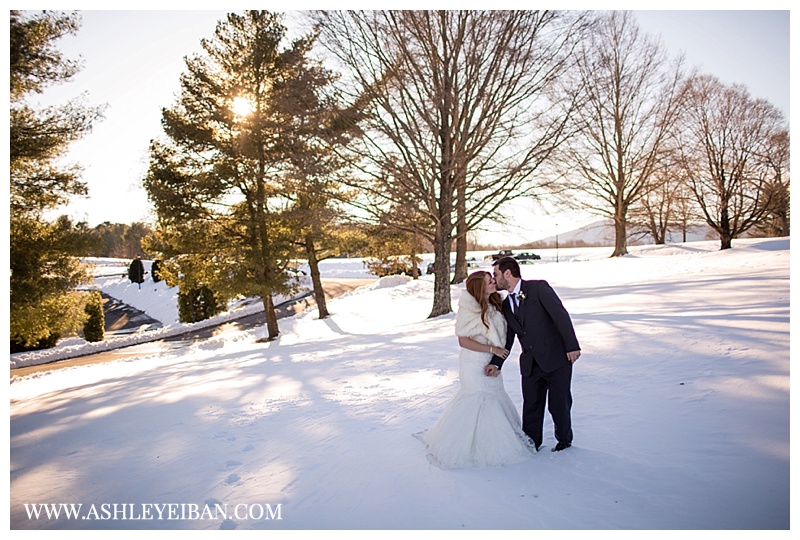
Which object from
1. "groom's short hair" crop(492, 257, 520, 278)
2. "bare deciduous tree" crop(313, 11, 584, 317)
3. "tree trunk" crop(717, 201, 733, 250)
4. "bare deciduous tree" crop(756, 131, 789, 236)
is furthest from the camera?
"tree trunk" crop(717, 201, 733, 250)

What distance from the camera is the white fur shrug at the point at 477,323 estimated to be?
13.3ft

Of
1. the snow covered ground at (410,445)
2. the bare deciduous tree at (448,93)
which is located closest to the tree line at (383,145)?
the bare deciduous tree at (448,93)

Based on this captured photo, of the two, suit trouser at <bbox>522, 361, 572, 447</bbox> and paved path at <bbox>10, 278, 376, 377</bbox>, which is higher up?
suit trouser at <bbox>522, 361, 572, 447</bbox>

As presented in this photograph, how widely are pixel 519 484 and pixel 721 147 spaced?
25336 mm

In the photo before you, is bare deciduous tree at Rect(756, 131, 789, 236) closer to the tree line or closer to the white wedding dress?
the tree line

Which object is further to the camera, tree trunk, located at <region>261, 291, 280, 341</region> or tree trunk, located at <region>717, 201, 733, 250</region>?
tree trunk, located at <region>717, 201, 733, 250</region>

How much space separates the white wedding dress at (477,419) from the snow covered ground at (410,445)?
0.14 metres

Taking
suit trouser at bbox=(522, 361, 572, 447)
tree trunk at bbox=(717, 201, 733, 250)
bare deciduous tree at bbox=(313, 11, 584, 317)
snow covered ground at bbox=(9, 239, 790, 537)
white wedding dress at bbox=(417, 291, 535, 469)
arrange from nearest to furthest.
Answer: snow covered ground at bbox=(9, 239, 790, 537) → white wedding dress at bbox=(417, 291, 535, 469) → suit trouser at bbox=(522, 361, 572, 447) → bare deciduous tree at bbox=(313, 11, 584, 317) → tree trunk at bbox=(717, 201, 733, 250)

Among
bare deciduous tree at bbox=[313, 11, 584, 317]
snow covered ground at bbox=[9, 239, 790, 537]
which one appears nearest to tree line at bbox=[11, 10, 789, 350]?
bare deciduous tree at bbox=[313, 11, 584, 317]

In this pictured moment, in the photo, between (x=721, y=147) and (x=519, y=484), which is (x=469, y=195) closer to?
(x=519, y=484)

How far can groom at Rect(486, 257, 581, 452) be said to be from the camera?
4012 millimetres

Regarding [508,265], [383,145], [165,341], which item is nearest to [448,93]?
[383,145]

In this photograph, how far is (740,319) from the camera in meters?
7.37

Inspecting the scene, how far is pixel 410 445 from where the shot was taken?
14.5ft
